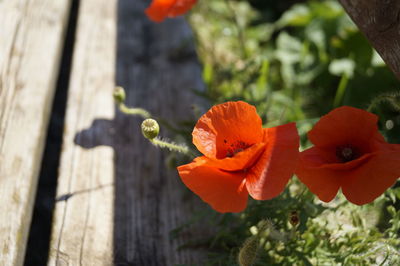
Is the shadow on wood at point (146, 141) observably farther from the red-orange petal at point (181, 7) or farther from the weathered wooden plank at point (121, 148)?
the red-orange petal at point (181, 7)

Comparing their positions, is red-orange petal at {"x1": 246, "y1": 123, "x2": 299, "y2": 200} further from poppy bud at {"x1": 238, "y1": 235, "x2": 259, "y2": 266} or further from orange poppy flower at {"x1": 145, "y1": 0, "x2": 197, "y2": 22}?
orange poppy flower at {"x1": 145, "y1": 0, "x2": 197, "y2": 22}

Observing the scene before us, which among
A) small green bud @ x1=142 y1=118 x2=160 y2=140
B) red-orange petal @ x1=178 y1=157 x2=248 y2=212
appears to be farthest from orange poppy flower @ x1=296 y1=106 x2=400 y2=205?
small green bud @ x1=142 y1=118 x2=160 y2=140

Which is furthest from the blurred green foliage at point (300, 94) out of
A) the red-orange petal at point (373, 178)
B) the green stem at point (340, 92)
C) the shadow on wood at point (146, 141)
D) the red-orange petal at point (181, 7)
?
the red-orange petal at point (181, 7)

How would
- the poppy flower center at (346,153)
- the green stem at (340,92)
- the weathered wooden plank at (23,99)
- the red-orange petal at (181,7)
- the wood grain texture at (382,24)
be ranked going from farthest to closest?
the green stem at (340,92), the red-orange petal at (181,7), the weathered wooden plank at (23,99), the poppy flower center at (346,153), the wood grain texture at (382,24)

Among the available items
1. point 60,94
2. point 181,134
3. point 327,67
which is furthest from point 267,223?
point 327,67

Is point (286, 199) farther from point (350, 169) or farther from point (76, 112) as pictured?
point (76, 112)

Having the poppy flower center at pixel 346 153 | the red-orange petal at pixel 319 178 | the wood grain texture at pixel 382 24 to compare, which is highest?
the wood grain texture at pixel 382 24

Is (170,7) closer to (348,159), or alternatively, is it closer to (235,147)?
(235,147)

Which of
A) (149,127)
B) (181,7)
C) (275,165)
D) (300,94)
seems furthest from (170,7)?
(275,165)
